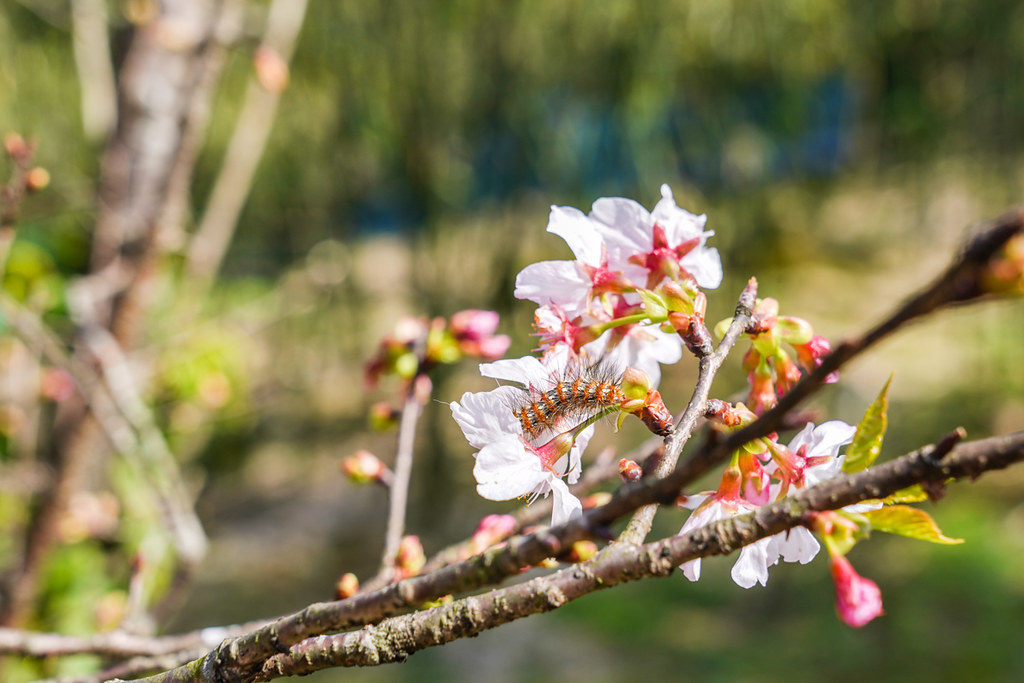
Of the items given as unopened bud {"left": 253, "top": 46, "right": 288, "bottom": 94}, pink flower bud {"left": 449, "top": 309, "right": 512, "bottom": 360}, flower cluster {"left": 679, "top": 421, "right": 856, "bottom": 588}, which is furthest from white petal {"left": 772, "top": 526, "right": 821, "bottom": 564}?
unopened bud {"left": 253, "top": 46, "right": 288, "bottom": 94}

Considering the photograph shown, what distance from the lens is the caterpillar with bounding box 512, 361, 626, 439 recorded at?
0.26 meters

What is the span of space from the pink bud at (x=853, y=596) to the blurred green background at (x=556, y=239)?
3.70 ft

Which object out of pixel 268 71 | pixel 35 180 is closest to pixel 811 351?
pixel 35 180

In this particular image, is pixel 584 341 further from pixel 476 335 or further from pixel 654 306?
pixel 476 335

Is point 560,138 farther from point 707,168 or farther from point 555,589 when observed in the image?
point 555,589

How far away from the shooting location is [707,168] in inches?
101

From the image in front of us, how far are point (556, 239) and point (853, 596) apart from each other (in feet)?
7.55

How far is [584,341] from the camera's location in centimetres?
29

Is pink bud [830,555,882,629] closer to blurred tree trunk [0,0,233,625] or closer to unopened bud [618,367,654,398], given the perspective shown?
unopened bud [618,367,654,398]

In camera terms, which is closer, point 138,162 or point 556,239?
point 138,162

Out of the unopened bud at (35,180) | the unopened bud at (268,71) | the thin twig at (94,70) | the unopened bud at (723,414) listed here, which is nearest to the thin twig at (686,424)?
the unopened bud at (723,414)

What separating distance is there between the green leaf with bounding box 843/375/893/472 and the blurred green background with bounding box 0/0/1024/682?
3.72ft

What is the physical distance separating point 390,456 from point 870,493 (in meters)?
3.00

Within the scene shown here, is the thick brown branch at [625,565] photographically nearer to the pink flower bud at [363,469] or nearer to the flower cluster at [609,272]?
the flower cluster at [609,272]
